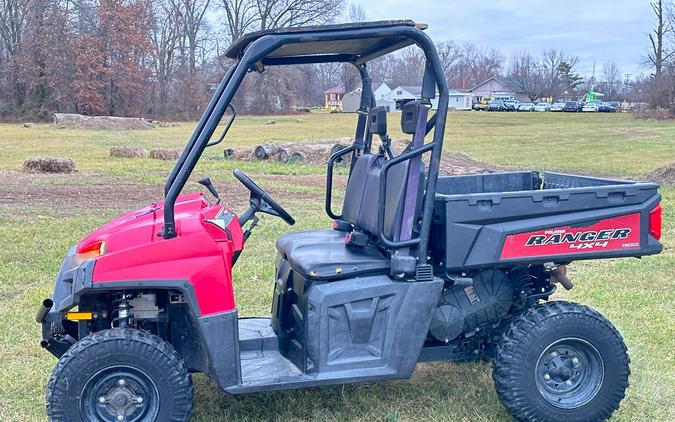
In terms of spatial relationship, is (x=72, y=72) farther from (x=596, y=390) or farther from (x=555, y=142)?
(x=596, y=390)

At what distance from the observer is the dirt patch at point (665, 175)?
50.9ft

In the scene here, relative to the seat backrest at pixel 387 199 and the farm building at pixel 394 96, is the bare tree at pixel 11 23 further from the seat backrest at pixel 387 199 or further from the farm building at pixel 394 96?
the seat backrest at pixel 387 199

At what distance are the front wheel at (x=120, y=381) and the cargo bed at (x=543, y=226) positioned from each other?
1.47 meters

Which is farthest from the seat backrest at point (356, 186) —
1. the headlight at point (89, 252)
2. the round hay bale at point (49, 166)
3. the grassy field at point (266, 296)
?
the round hay bale at point (49, 166)

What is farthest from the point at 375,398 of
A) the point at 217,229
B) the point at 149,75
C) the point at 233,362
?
the point at 149,75

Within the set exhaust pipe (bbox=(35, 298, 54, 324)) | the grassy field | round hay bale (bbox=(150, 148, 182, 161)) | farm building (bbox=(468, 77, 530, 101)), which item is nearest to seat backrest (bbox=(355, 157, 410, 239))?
the grassy field

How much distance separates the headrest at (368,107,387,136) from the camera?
14.0 ft

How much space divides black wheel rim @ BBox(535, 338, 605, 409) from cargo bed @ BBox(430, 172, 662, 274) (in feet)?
1.62

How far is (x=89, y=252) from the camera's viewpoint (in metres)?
3.68

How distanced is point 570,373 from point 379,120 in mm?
1732

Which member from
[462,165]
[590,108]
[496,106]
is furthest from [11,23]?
[590,108]

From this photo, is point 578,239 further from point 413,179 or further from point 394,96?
point 394,96

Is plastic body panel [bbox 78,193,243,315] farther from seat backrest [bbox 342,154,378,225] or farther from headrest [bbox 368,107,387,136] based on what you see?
headrest [bbox 368,107,387,136]

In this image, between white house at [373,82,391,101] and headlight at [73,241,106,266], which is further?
white house at [373,82,391,101]
